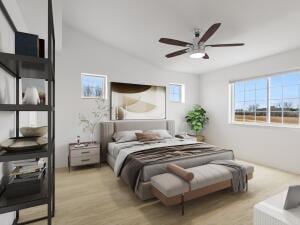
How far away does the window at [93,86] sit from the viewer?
4316 mm

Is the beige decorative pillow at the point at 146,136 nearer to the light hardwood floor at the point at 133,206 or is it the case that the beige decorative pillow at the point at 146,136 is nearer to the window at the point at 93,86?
the light hardwood floor at the point at 133,206

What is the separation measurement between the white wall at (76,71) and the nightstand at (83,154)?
1.25ft

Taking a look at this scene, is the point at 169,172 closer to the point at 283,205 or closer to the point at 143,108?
the point at 283,205

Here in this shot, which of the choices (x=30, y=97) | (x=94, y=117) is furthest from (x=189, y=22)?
(x=94, y=117)

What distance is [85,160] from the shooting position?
384 centimetres

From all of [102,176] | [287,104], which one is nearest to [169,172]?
[102,176]

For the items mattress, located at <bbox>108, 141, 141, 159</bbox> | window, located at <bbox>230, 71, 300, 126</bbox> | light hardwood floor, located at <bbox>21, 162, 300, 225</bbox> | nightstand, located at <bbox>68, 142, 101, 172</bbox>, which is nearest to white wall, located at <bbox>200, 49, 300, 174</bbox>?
window, located at <bbox>230, 71, 300, 126</bbox>

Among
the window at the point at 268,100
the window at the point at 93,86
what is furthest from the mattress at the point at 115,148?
the window at the point at 268,100

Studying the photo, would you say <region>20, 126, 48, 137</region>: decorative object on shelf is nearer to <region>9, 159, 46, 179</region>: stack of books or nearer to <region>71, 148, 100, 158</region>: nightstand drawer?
<region>9, 159, 46, 179</region>: stack of books

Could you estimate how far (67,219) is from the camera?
211 cm

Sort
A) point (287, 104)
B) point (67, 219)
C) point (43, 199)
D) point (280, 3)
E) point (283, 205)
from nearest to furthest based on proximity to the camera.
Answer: point (43, 199)
point (283, 205)
point (67, 219)
point (280, 3)
point (287, 104)

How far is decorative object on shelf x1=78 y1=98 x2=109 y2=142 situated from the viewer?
167 inches

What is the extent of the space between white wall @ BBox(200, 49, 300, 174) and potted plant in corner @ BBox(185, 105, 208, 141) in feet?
0.76

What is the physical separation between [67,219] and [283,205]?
92.4 inches
